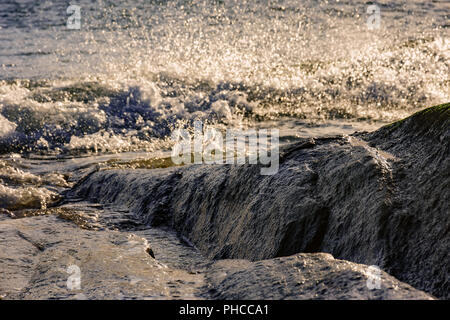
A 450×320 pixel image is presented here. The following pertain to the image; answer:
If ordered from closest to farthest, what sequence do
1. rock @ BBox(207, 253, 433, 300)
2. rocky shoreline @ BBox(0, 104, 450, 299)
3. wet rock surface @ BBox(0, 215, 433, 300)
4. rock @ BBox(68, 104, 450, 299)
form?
rock @ BBox(207, 253, 433, 300), wet rock surface @ BBox(0, 215, 433, 300), rocky shoreline @ BBox(0, 104, 450, 299), rock @ BBox(68, 104, 450, 299)

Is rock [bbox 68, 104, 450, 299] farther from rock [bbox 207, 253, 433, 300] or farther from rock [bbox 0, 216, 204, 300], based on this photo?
rock [bbox 0, 216, 204, 300]

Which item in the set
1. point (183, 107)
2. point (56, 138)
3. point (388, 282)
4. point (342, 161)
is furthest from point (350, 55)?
point (388, 282)

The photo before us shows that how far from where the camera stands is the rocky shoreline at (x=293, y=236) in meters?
2.25

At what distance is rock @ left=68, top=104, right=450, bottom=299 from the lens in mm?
2449

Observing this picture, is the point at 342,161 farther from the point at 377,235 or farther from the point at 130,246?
the point at 130,246

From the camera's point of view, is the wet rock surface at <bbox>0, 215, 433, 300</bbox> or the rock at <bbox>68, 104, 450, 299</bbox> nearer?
the wet rock surface at <bbox>0, 215, 433, 300</bbox>

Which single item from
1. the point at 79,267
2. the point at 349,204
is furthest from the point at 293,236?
A: the point at 79,267

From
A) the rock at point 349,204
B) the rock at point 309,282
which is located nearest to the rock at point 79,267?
the rock at point 309,282

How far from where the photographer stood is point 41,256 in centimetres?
320

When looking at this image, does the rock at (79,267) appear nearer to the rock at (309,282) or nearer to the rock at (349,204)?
the rock at (309,282)

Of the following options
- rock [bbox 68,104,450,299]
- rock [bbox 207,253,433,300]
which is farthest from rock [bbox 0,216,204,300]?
rock [bbox 68,104,450,299]

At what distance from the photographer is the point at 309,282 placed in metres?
2.09

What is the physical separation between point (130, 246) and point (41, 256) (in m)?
0.48

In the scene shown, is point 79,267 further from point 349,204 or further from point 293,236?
point 349,204
